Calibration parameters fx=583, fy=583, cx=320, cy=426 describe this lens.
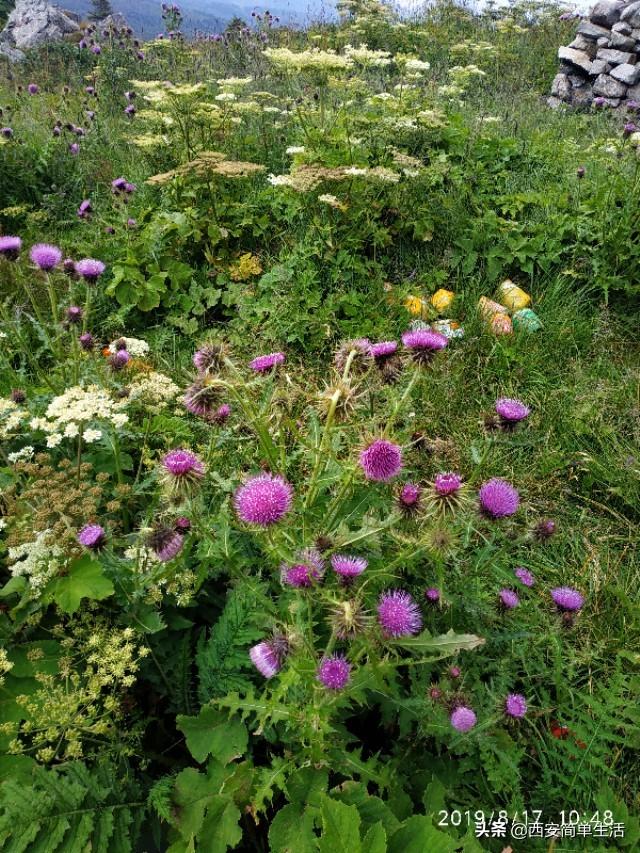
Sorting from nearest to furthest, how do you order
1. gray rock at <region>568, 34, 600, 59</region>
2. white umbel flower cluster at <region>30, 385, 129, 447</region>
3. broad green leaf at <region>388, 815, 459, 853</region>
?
1. broad green leaf at <region>388, 815, 459, 853</region>
2. white umbel flower cluster at <region>30, 385, 129, 447</region>
3. gray rock at <region>568, 34, 600, 59</region>

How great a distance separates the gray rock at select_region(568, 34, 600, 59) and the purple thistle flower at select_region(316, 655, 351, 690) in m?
12.3

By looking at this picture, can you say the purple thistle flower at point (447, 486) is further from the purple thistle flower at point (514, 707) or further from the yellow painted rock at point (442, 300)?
the yellow painted rock at point (442, 300)

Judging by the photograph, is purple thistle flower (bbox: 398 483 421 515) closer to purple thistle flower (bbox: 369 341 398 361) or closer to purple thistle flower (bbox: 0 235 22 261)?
purple thistle flower (bbox: 369 341 398 361)

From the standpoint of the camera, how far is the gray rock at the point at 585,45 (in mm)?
10352

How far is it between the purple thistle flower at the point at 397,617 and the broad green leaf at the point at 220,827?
62 centimetres

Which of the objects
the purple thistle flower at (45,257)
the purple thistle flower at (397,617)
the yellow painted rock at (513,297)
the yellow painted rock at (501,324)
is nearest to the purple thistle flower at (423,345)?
the purple thistle flower at (397,617)

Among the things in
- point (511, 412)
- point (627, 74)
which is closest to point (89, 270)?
point (511, 412)

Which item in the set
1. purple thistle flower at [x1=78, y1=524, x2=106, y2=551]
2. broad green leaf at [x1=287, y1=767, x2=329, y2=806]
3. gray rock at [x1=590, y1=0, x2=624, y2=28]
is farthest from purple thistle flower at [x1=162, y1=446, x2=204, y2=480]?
gray rock at [x1=590, y1=0, x2=624, y2=28]

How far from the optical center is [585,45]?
34.3 feet

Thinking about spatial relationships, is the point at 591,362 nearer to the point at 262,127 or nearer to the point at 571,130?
the point at 262,127

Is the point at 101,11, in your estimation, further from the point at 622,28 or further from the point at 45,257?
the point at 45,257

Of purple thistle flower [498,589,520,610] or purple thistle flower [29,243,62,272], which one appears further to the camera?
purple thistle flower [29,243,62,272]

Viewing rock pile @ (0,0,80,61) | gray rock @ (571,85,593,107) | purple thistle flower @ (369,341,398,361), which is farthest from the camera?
rock pile @ (0,0,80,61)

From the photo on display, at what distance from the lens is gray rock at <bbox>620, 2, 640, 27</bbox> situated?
9852 mm
